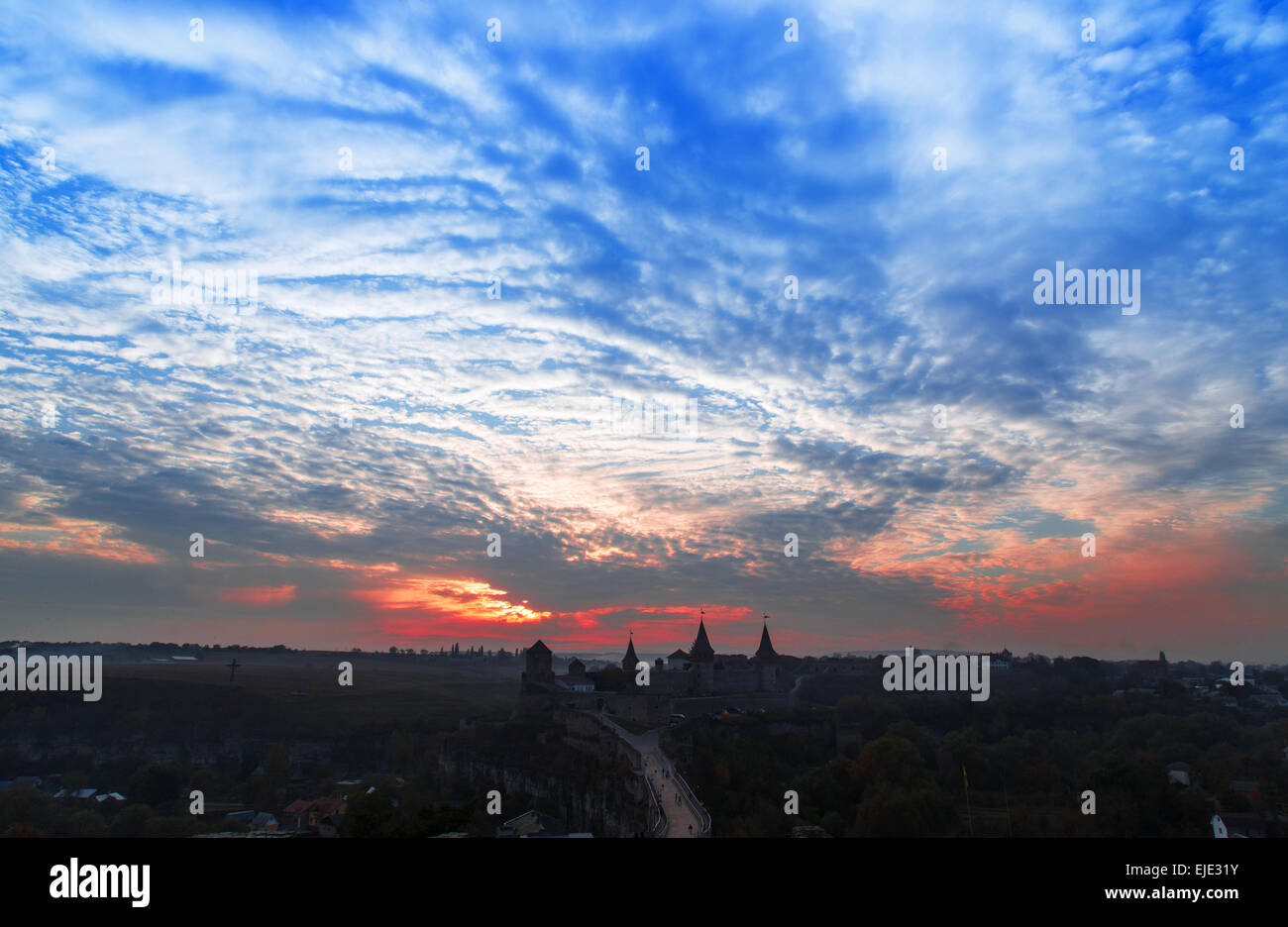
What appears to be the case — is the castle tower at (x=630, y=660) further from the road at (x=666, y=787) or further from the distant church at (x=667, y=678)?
the road at (x=666, y=787)

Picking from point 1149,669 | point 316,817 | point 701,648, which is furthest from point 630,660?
point 1149,669

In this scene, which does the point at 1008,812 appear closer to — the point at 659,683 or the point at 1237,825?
the point at 1237,825

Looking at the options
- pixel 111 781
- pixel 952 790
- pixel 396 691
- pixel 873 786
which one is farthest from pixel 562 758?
pixel 396 691

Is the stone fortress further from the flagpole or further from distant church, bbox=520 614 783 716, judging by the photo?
the flagpole

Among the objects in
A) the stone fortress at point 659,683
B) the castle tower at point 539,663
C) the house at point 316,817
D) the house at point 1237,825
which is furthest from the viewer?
the castle tower at point 539,663

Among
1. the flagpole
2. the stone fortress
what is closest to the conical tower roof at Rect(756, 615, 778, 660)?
the stone fortress

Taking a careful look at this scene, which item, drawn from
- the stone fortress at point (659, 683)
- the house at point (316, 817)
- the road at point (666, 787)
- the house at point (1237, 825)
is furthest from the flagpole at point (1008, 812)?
the house at point (316, 817)
